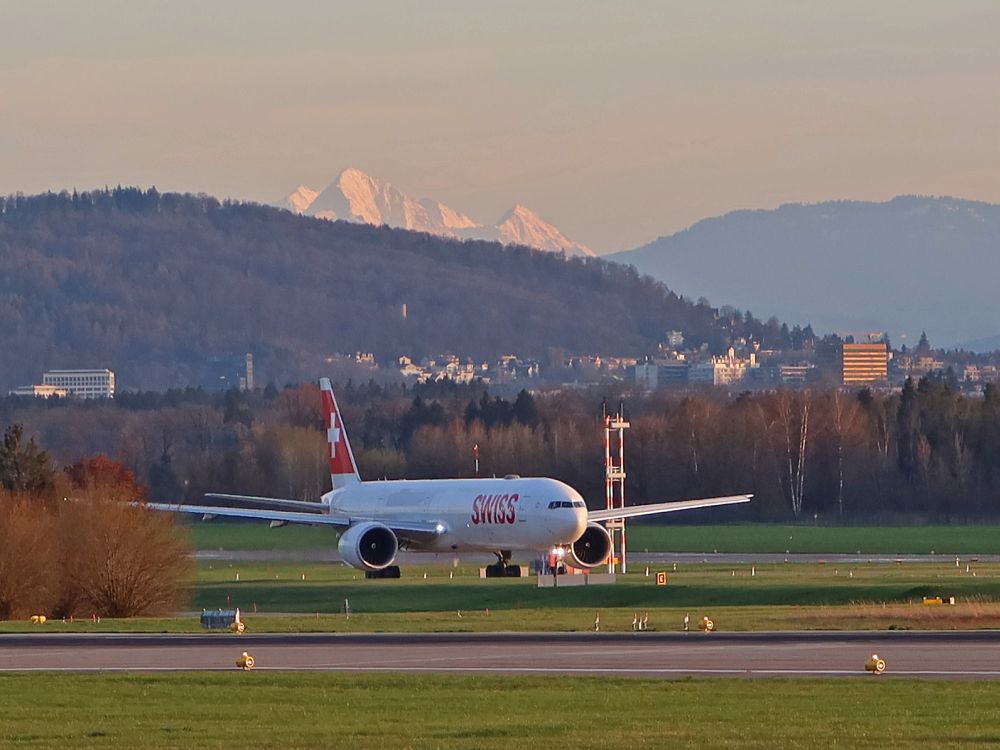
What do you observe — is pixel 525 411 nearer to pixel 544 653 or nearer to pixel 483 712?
pixel 544 653

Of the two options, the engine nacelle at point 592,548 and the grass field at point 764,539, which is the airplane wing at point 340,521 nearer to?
the engine nacelle at point 592,548

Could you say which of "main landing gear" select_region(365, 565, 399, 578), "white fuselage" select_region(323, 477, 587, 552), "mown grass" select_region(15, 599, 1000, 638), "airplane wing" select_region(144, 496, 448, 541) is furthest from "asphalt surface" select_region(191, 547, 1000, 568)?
"mown grass" select_region(15, 599, 1000, 638)

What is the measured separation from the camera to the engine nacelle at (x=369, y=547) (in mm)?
83188

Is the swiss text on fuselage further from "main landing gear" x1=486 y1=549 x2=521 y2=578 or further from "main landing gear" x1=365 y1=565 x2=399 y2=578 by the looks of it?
"main landing gear" x1=365 y1=565 x2=399 y2=578

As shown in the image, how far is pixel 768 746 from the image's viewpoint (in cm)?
2820

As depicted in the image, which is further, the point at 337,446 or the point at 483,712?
the point at 337,446

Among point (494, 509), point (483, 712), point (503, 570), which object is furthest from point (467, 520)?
point (483, 712)

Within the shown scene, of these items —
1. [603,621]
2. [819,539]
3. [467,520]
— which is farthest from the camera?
[819,539]

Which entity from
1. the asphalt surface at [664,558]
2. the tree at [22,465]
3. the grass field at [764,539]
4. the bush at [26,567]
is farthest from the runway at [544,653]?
the grass field at [764,539]

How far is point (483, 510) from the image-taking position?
83.1m

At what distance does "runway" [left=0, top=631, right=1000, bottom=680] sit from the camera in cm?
3859

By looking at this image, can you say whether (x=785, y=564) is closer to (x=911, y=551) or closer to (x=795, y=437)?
(x=911, y=551)

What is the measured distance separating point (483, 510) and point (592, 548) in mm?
4887

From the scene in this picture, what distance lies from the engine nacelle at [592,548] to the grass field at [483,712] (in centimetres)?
4677
